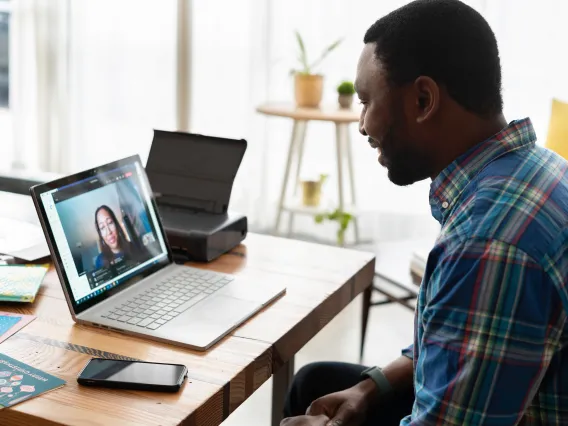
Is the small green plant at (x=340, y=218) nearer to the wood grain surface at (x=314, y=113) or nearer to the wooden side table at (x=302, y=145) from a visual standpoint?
the wooden side table at (x=302, y=145)

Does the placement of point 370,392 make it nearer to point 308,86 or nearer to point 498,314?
point 498,314

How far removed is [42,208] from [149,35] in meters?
3.03

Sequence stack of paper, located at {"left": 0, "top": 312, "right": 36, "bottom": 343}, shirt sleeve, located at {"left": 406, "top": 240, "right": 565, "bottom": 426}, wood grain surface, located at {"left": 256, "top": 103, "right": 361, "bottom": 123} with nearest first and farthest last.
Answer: shirt sleeve, located at {"left": 406, "top": 240, "right": 565, "bottom": 426} → stack of paper, located at {"left": 0, "top": 312, "right": 36, "bottom": 343} → wood grain surface, located at {"left": 256, "top": 103, "right": 361, "bottom": 123}

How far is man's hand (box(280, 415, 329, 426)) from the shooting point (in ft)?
4.17

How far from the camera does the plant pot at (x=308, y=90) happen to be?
348cm

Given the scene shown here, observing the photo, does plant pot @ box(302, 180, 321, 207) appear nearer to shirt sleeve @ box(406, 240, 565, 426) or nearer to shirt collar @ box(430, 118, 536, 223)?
shirt collar @ box(430, 118, 536, 223)

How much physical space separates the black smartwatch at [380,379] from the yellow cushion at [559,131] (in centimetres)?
149

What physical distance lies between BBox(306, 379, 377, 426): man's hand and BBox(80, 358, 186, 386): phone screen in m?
0.31

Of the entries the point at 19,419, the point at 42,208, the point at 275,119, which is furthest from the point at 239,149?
the point at 275,119

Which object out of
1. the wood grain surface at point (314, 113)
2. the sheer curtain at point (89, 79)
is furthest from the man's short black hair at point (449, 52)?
the sheer curtain at point (89, 79)

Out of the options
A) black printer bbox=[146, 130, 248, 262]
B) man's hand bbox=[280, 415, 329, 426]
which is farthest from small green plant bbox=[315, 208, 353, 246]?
man's hand bbox=[280, 415, 329, 426]

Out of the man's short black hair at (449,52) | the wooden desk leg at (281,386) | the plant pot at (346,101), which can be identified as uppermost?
the man's short black hair at (449,52)

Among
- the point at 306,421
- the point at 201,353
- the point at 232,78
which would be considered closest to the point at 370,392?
the point at 306,421

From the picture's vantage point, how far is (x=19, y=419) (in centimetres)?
100
